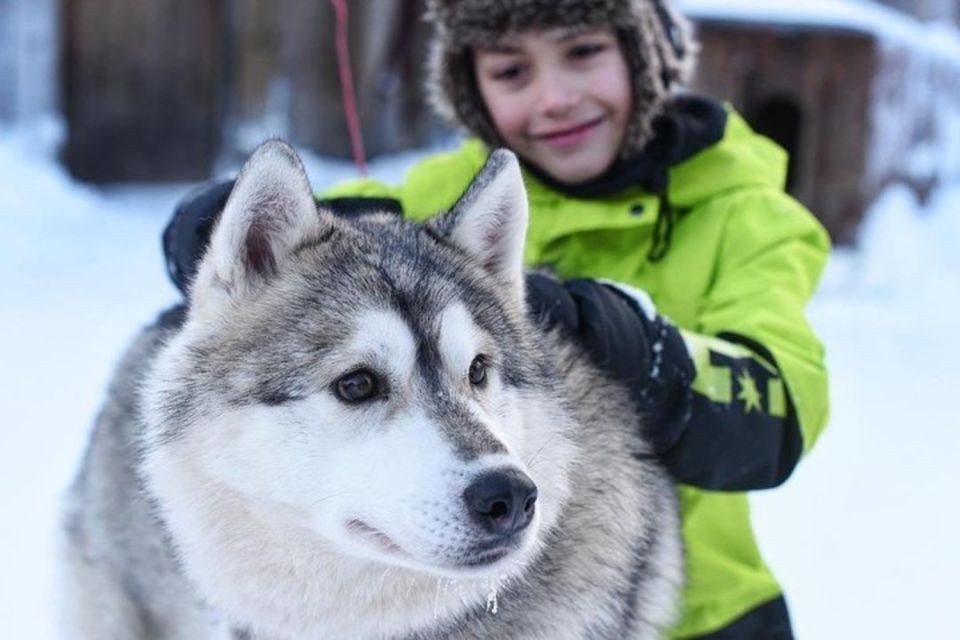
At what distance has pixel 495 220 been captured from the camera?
1.98 metres

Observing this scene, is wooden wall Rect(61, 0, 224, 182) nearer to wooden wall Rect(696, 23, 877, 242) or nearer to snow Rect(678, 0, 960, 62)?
snow Rect(678, 0, 960, 62)

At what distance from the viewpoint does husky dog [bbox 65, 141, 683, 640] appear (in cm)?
159

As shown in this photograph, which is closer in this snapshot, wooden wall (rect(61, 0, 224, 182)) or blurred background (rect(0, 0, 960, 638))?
blurred background (rect(0, 0, 960, 638))

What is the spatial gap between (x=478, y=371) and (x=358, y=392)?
0.22 metres

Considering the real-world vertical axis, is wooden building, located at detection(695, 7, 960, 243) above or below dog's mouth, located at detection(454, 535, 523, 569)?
below

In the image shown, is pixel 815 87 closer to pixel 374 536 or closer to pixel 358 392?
pixel 358 392

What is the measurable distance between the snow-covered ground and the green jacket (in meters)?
0.89

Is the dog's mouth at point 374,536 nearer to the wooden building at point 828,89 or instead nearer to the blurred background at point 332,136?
the blurred background at point 332,136

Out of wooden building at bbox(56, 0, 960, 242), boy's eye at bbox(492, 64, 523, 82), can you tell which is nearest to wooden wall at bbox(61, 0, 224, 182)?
wooden building at bbox(56, 0, 960, 242)

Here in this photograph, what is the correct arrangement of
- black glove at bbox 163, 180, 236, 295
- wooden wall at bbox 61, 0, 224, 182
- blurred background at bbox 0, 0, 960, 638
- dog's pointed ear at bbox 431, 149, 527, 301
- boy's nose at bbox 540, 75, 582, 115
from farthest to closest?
wooden wall at bbox 61, 0, 224, 182 → blurred background at bbox 0, 0, 960, 638 → boy's nose at bbox 540, 75, 582, 115 → black glove at bbox 163, 180, 236, 295 → dog's pointed ear at bbox 431, 149, 527, 301

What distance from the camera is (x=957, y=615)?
3270 millimetres

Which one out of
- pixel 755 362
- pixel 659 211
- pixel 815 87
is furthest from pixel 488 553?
pixel 815 87

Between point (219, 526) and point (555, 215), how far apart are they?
3.91 ft

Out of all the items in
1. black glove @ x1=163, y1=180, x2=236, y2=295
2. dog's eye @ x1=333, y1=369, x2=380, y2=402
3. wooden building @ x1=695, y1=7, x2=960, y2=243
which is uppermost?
dog's eye @ x1=333, y1=369, x2=380, y2=402
